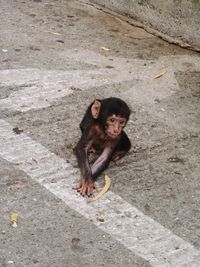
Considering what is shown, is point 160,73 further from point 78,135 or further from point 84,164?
point 84,164

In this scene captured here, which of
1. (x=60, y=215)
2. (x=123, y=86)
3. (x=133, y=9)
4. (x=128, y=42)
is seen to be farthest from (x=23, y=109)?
(x=133, y=9)

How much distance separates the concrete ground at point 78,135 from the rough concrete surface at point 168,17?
0.11 metres

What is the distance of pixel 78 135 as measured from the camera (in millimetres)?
5344

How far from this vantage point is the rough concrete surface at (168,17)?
724 centimetres

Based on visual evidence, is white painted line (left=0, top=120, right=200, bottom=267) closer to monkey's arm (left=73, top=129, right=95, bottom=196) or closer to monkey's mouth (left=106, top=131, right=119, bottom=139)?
monkey's arm (left=73, top=129, right=95, bottom=196)

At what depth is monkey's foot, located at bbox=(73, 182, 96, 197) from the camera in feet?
15.0

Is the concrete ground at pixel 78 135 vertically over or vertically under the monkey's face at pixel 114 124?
under

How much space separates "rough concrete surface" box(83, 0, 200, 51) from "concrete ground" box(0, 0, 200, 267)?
0.36 ft

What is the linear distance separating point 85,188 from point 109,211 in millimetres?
258

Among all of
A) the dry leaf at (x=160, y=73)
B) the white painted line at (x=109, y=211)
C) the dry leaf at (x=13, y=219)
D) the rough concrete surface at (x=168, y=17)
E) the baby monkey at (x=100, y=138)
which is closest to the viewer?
the white painted line at (x=109, y=211)

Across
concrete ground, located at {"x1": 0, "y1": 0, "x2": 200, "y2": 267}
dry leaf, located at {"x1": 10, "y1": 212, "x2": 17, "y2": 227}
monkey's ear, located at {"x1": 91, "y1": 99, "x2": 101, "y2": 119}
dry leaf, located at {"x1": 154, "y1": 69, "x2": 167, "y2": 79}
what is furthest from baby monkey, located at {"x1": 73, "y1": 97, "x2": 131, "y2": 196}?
dry leaf, located at {"x1": 154, "y1": 69, "x2": 167, "y2": 79}

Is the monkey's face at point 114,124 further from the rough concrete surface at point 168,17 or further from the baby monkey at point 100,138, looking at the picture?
the rough concrete surface at point 168,17

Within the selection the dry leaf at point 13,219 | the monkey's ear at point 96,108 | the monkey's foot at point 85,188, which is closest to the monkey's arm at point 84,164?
the monkey's foot at point 85,188

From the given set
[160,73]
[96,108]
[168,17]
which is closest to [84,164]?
[96,108]
